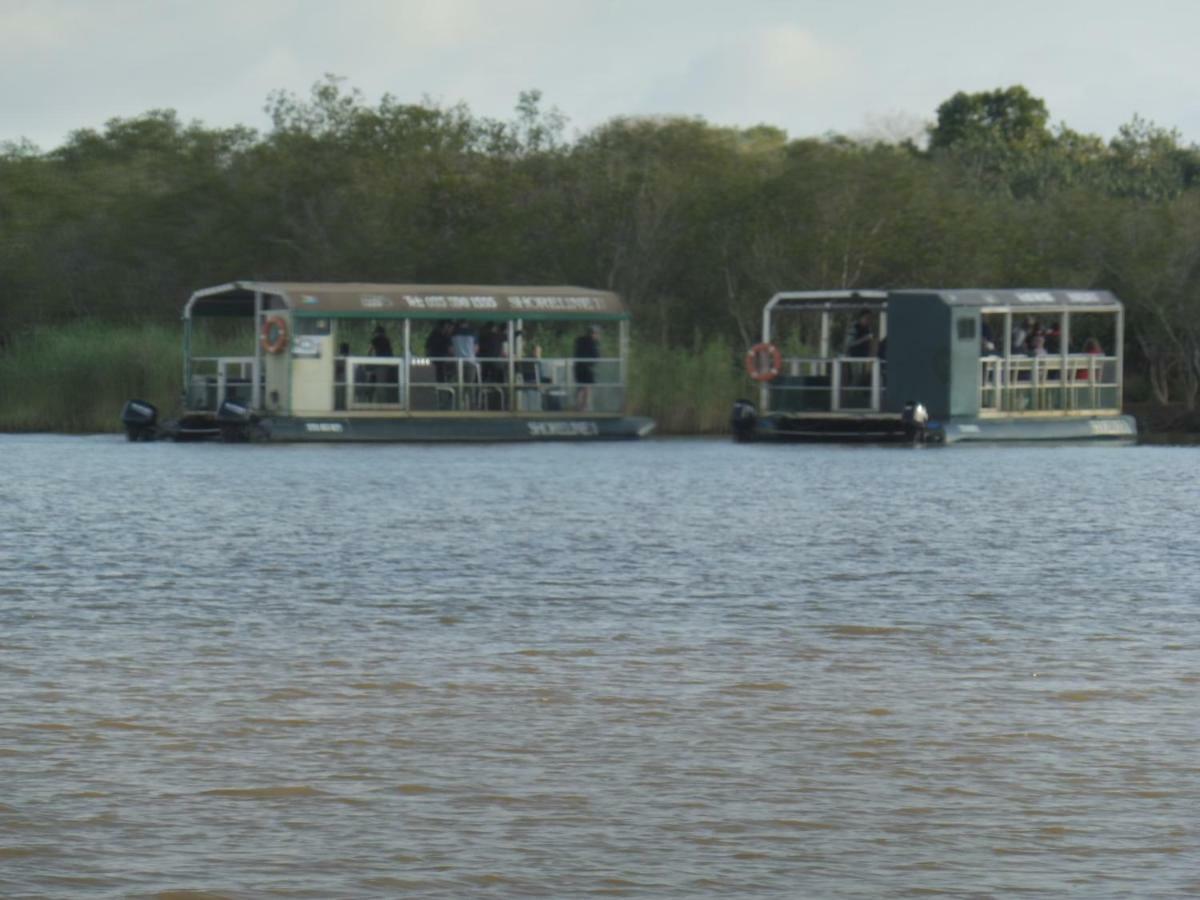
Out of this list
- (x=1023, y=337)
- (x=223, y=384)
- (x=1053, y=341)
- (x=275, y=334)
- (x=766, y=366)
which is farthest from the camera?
(x=1053, y=341)

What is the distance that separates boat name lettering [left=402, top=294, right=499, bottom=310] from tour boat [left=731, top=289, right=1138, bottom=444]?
483 cm

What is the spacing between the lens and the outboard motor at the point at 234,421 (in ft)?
141

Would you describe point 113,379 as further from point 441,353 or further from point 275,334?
point 441,353

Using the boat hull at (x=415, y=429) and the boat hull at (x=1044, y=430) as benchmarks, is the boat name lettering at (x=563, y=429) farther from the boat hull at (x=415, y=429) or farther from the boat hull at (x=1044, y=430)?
the boat hull at (x=1044, y=430)

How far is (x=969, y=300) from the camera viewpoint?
43.2 metres

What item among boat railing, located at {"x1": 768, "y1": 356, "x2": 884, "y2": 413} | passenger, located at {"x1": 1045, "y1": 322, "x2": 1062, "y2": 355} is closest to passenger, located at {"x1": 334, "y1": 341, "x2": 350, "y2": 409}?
boat railing, located at {"x1": 768, "y1": 356, "x2": 884, "y2": 413}

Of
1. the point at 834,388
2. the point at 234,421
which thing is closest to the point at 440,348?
the point at 234,421

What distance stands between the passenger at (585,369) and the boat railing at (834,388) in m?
3.19

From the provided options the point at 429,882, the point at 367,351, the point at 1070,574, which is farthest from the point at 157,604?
the point at 367,351

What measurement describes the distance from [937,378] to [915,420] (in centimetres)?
85

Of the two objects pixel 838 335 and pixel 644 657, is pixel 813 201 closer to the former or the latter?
pixel 838 335

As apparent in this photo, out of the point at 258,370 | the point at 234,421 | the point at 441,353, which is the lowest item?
the point at 234,421

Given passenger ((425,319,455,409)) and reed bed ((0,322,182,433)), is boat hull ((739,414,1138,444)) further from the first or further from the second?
reed bed ((0,322,182,433))

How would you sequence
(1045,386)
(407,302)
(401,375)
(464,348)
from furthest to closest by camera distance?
(1045,386) → (464,348) → (401,375) → (407,302)
